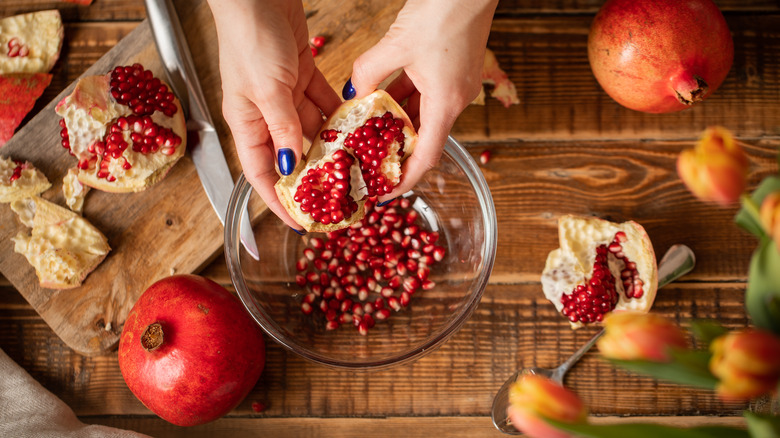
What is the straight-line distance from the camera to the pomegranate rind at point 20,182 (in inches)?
58.9

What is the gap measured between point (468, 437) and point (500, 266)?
0.49 m

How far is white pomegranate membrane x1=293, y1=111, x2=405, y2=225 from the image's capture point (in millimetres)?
1198

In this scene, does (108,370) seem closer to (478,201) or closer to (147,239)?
(147,239)

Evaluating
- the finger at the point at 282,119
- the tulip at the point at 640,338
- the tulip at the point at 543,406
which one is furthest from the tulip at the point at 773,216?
the finger at the point at 282,119

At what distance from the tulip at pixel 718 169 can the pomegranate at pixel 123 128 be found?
4.16 feet

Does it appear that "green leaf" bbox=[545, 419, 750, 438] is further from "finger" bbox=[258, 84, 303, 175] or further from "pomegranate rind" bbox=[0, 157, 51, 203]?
"pomegranate rind" bbox=[0, 157, 51, 203]

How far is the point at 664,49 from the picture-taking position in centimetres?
138

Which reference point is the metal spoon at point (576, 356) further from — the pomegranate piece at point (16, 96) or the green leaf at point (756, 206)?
the pomegranate piece at point (16, 96)

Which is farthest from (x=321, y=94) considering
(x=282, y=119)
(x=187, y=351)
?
(x=187, y=351)

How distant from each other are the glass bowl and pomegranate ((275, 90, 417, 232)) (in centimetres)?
21

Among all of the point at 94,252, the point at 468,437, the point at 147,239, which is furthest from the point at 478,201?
the point at 94,252

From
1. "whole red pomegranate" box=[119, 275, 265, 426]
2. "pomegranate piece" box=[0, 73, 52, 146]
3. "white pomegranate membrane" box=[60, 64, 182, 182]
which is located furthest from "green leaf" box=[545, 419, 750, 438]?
"pomegranate piece" box=[0, 73, 52, 146]

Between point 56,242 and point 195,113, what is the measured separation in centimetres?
51

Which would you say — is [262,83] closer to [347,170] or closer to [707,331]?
[347,170]
